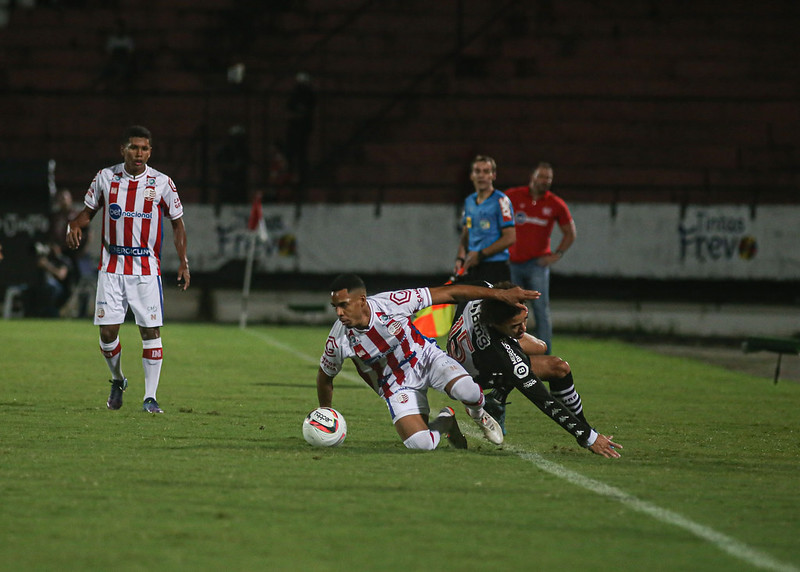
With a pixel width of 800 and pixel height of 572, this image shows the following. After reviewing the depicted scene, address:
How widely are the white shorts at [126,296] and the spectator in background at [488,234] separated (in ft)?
10.9

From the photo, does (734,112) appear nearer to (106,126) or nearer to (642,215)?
(642,215)

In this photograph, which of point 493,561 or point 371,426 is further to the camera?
point 371,426

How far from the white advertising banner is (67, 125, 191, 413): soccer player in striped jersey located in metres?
12.9

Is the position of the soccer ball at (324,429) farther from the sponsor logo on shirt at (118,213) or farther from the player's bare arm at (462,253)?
the player's bare arm at (462,253)

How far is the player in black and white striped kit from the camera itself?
23.5 feet

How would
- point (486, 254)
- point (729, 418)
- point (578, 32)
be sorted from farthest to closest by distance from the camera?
1. point (578, 32)
2. point (486, 254)
3. point (729, 418)

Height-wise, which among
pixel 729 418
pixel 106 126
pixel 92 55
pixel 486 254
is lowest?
pixel 729 418

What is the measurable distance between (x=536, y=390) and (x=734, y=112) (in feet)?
61.5

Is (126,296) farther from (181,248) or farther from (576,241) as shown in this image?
(576,241)

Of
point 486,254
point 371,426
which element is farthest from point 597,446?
point 486,254

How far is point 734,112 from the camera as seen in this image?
964 inches

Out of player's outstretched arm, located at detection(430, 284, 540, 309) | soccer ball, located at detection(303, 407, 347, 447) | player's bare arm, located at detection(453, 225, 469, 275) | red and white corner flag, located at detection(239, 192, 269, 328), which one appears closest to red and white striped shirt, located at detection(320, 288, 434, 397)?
player's outstretched arm, located at detection(430, 284, 540, 309)

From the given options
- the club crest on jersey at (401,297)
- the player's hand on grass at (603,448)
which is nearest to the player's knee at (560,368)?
the player's hand on grass at (603,448)

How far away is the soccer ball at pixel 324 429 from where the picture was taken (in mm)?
7332
